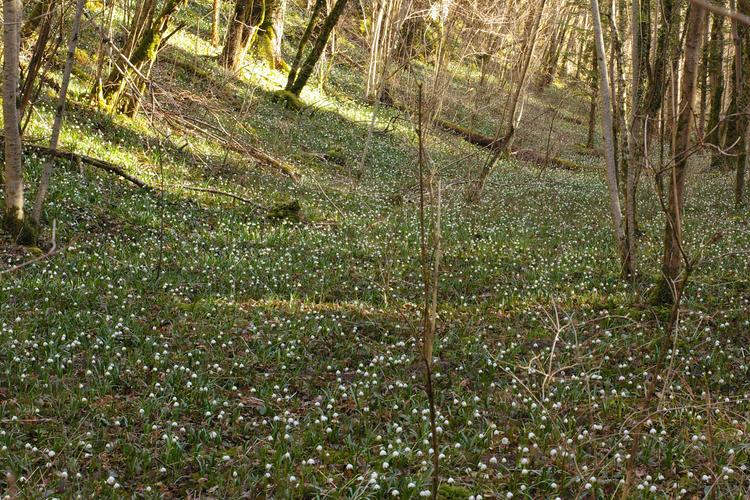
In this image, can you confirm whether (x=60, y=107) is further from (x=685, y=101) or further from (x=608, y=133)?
(x=608, y=133)

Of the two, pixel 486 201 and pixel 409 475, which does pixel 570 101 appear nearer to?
pixel 486 201

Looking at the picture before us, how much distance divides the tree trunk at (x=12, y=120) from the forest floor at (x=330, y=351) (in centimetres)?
34

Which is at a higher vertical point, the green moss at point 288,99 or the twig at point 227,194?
the green moss at point 288,99

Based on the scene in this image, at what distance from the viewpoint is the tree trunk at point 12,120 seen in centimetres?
771

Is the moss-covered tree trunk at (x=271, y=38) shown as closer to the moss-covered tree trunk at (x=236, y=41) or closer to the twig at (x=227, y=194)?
the moss-covered tree trunk at (x=236, y=41)

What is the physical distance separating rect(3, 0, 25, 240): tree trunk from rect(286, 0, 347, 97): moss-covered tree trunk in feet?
46.1

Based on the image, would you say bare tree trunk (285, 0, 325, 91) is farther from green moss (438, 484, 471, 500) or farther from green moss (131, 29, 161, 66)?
green moss (438, 484, 471, 500)

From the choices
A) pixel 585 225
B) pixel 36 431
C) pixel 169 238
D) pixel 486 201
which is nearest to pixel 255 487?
pixel 36 431

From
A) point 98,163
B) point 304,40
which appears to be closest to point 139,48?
point 98,163

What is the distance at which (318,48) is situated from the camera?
72.3 ft

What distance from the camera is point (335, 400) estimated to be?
20.6 feet

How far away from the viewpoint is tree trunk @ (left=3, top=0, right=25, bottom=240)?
7711mm

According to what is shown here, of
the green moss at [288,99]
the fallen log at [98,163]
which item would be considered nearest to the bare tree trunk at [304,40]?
Result: the green moss at [288,99]

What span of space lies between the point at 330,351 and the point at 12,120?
192 inches
